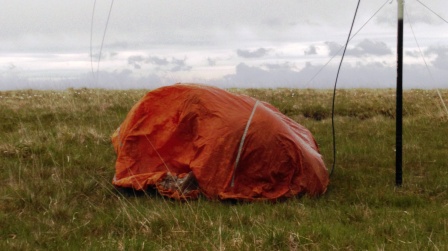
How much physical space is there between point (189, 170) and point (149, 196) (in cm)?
68

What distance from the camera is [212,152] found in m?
6.97

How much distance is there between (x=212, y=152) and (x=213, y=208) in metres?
0.81

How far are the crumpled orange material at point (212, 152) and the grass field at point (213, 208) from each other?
260 mm

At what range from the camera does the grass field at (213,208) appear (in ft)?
17.3

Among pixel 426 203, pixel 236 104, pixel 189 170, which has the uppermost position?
pixel 236 104

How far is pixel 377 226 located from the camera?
5805 mm

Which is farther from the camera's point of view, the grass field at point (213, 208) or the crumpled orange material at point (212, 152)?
the crumpled orange material at point (212, 152)

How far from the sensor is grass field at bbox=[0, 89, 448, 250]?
5281 millimetres

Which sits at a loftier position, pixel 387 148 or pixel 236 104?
pixel 236 104

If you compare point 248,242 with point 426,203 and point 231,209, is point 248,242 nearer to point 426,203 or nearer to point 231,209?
point 231,209

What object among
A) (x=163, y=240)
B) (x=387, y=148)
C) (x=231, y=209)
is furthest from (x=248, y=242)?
(x=387, y=148)

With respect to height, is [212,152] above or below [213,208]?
above

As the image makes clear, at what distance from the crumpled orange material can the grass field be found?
10.2 inches

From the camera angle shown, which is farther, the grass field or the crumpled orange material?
the crumpled orange material
